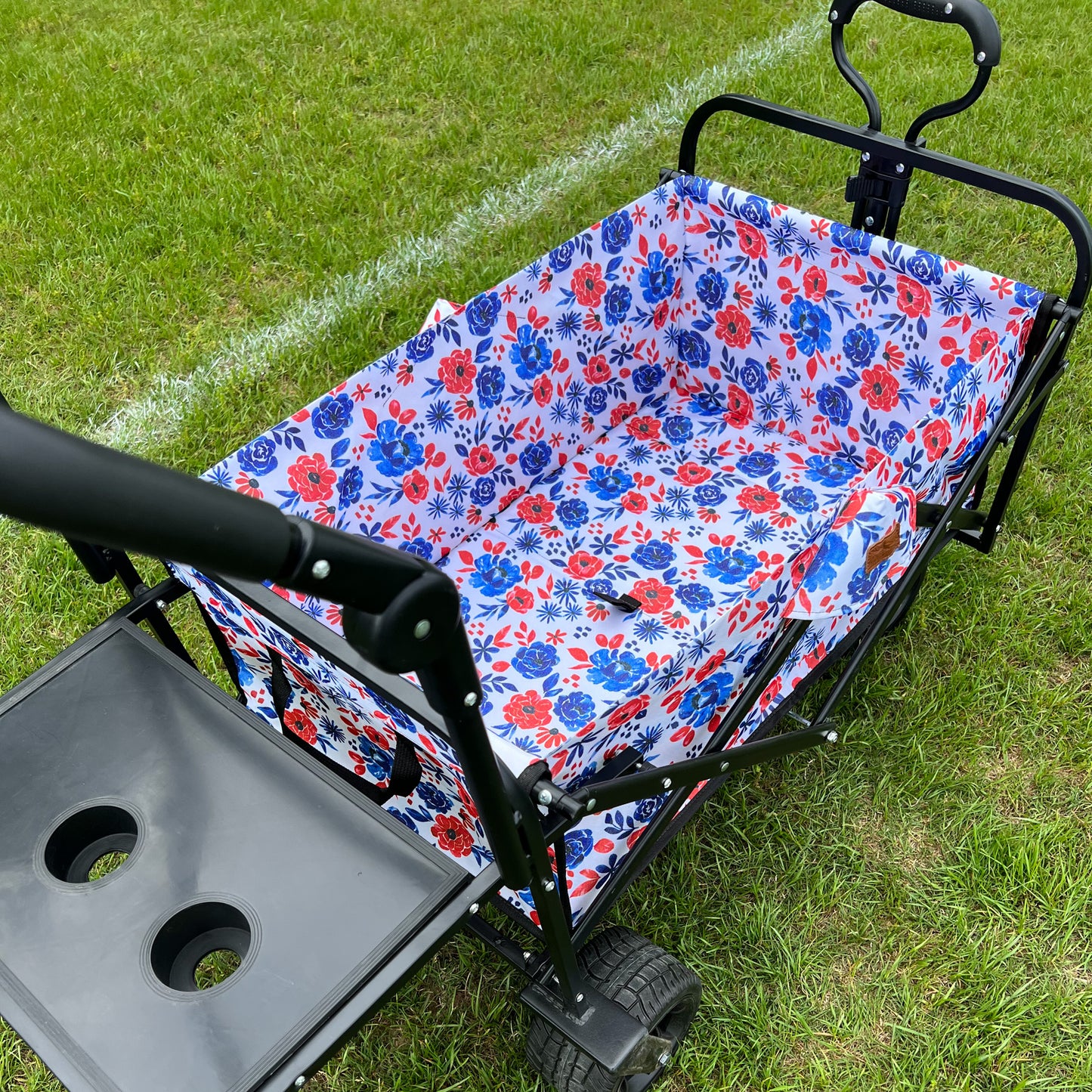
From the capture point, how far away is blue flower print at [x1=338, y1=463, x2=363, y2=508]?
5.95 feet

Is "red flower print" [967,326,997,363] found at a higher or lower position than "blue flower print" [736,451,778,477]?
higher

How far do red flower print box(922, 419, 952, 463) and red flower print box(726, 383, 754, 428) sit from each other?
58cm

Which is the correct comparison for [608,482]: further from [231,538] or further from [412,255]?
[231,538]

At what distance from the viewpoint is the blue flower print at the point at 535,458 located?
2191 mm

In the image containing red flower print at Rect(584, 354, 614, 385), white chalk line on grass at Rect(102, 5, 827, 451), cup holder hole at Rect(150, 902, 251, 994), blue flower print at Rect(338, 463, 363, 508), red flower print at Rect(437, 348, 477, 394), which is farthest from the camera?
white chalk line on grass at Rect(102, 5, 827, 451)

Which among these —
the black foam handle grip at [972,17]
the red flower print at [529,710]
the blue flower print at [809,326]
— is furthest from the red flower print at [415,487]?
the black foam handle grip at [972,17]

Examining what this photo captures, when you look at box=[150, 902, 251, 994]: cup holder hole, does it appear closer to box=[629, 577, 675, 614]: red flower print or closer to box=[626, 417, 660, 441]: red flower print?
box=[629, 577, 675, 614]: red flower print

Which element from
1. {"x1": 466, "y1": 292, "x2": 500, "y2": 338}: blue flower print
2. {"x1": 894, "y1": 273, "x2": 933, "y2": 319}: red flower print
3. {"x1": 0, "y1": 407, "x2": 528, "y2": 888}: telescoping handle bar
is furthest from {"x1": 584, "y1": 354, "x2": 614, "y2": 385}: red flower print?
{"x1": 0, "y1": 407, "x2": 528, "y2": 888}: telescoping handle bar

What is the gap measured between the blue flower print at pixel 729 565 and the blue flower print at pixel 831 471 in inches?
11.3

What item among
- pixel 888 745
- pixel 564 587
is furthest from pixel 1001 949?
pixel 564 587

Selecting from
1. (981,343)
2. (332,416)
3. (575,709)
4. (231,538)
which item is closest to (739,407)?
(981,343)

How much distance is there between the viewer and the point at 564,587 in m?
2.02

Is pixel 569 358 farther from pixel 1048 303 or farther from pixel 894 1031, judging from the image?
pixel 894 1031

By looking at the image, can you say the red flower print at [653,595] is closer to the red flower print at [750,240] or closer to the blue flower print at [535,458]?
the blue flower print at [535,458]
